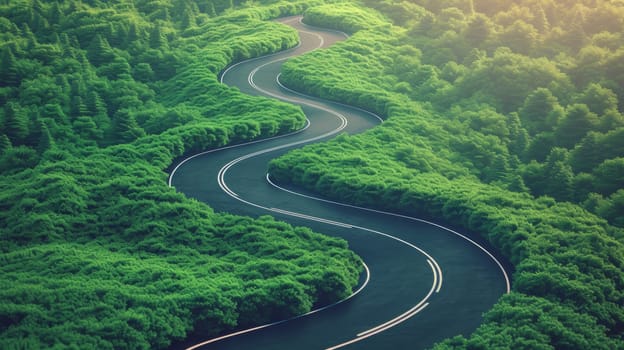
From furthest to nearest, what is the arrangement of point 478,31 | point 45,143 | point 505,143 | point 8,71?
point 478,31, point 8,71, point 505,143, point 45,143

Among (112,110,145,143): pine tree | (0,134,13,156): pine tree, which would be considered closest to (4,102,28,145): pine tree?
(0,134,13,156): pine tree

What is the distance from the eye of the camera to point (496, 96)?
7275 centimetres

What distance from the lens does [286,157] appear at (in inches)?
2119

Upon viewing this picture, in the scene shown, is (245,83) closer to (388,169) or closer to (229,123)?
(229,123)

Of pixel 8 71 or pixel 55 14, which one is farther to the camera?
pixel 55 14

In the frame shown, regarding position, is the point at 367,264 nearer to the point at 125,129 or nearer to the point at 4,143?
the point at 125,129

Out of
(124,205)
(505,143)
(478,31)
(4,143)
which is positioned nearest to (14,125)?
(4,143)

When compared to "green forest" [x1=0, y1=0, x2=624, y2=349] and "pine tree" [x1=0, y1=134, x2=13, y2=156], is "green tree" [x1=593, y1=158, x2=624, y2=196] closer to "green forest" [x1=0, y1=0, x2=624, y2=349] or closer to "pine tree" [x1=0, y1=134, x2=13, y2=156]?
"green forest" [x1=0, y1=0, x2=624, y2=349]

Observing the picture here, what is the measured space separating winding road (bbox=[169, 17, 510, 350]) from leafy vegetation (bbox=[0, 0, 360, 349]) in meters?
1.27

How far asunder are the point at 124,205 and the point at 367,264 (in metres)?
15.8

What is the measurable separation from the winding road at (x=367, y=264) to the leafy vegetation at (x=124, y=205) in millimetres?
1272

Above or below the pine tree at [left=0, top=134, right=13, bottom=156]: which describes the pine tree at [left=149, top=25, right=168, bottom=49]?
above

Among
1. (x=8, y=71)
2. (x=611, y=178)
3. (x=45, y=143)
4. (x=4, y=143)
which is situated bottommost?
(x=4, y=143)

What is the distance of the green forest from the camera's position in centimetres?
3519
